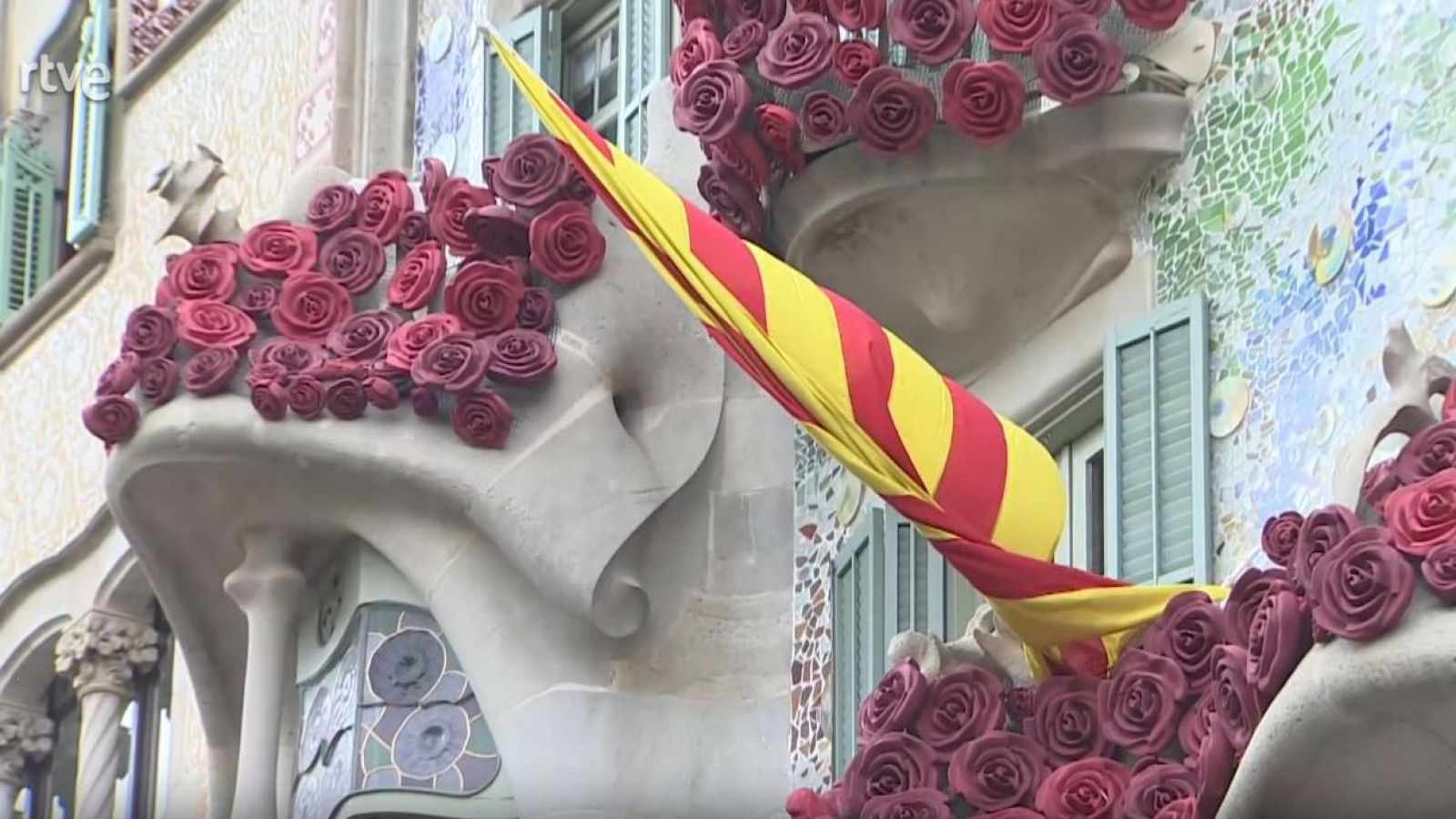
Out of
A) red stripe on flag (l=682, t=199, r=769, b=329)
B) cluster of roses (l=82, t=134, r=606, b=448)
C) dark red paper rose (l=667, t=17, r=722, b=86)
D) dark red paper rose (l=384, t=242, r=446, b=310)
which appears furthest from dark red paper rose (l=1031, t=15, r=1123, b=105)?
dark red paper rose (l=384, t=242, r=446, b=310)

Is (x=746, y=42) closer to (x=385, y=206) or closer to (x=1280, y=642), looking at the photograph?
(x=385, y=206)

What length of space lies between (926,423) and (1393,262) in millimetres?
1305

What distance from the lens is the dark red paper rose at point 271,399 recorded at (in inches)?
562

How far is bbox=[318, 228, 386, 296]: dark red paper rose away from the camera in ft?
47.7

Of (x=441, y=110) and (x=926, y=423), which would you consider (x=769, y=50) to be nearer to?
(x=926, y=423)

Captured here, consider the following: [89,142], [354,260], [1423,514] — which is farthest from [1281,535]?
[89,142]

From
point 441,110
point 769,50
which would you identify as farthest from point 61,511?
point 769,50

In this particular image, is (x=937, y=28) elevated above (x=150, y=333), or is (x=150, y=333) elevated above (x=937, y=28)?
(x=937, y=28)

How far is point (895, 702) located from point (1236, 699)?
155 centimetres

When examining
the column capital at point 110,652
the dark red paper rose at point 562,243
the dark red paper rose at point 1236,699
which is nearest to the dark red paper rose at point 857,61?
the dark red paper rose at point 562,243

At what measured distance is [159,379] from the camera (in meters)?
14.5

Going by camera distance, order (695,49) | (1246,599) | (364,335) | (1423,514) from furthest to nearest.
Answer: (364,335) → (695,49) → (1246,599) → (1423,514)

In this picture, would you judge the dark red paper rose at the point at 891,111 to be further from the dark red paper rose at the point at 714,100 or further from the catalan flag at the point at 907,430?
the catalan flag at the point at 907,430

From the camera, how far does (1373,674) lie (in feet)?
32.2
